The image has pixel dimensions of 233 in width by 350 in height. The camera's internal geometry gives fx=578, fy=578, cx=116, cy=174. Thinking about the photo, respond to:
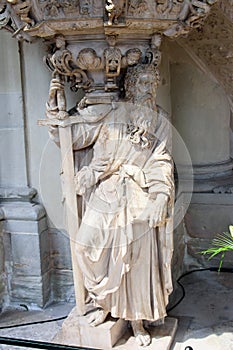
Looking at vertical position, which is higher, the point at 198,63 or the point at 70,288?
the point at 198,63

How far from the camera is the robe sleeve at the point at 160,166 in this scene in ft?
9.12

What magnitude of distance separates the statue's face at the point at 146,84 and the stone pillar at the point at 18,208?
1.01 metres

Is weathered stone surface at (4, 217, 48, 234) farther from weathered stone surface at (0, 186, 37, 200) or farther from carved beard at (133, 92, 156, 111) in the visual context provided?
carved beard at (133, 92, 156, 111)

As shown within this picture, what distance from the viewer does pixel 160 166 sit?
280 cm

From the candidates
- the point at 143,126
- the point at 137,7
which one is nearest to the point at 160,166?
the point at 143,126

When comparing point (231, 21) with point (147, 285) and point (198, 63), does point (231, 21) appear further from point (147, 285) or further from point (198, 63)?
point (147, 285)

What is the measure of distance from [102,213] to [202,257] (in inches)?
55.0

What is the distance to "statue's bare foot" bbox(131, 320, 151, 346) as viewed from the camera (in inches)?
117

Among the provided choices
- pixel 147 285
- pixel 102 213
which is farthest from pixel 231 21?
pixel 147 285

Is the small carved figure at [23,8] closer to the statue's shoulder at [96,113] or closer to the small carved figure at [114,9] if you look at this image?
the small carved figure at [114,9]

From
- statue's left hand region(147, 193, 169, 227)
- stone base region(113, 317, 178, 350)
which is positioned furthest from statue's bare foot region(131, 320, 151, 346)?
statue's left hand region(147, 193, 169, 227)

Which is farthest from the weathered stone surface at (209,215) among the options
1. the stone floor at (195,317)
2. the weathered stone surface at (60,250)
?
the weathered stone surface at (60,250)

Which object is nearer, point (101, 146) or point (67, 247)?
point (101, 146)

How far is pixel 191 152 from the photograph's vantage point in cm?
408
